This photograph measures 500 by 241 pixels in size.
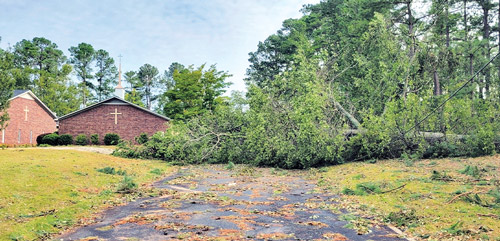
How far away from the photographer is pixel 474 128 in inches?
621

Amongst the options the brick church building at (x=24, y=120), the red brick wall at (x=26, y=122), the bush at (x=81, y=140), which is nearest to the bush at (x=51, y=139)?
the bush at (x=81, y=140)

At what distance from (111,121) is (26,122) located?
338 inches

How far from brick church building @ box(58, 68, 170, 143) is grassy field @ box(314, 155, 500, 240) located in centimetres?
2209

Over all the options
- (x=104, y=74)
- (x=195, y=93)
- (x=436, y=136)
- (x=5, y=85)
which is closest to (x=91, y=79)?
(x=104, y=74)

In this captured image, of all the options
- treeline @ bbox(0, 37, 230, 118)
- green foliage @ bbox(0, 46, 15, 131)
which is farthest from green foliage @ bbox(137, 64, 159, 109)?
green foliage @ bbox(0, 46, 15, 131)

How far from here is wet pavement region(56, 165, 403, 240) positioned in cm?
587

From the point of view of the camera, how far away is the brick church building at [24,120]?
105 ft

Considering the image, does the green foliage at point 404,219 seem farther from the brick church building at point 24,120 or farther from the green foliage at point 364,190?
the brick church building at point 24,120

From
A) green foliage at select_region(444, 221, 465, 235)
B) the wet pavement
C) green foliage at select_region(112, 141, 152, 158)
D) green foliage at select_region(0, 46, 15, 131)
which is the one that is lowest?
the wet pavement

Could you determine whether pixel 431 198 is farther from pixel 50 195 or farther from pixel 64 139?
pixel 64 139

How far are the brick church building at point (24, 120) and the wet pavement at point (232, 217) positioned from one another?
26.9m

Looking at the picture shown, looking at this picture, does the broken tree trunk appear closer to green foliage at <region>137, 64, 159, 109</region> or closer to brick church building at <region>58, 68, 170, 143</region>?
brick church building at <region>58, 68, 170, 143</region>

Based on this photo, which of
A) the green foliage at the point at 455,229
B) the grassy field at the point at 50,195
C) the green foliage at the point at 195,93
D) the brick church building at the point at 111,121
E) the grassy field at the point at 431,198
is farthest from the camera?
the green foliage at the point at 195,93

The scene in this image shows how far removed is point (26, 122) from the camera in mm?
34375
